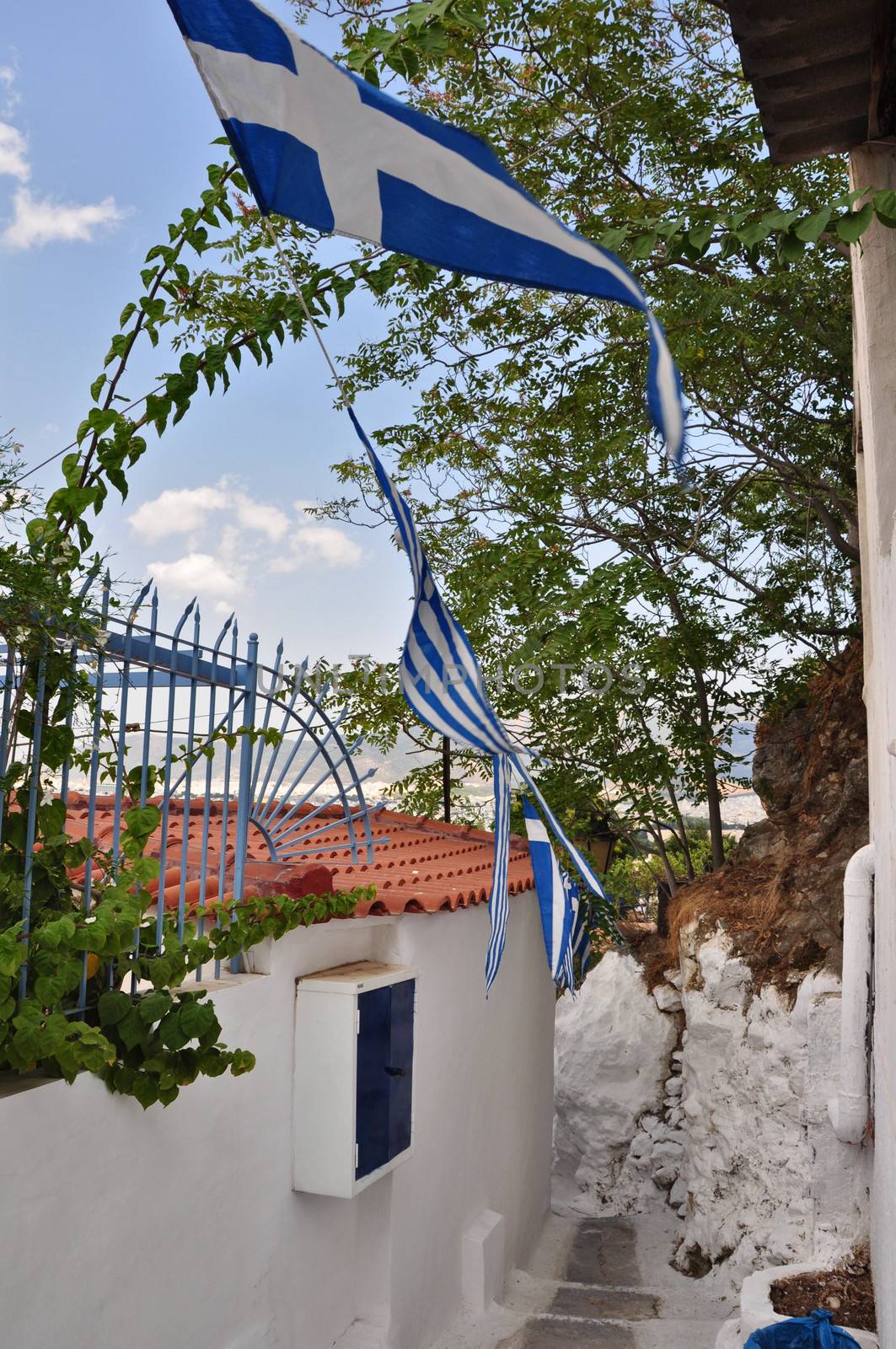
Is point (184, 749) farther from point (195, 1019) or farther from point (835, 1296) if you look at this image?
point (835, 1296)

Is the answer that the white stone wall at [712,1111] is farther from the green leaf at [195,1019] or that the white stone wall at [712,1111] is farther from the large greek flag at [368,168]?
the large greek flag at [368,168]

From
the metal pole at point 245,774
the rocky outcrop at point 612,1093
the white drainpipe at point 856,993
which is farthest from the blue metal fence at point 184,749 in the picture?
the rocky outcrop at point 612,1093

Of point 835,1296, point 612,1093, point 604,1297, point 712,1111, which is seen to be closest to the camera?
point 835,1296

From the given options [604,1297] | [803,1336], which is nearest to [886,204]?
[803,1336]

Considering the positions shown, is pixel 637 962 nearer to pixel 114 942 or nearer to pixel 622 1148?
pixel 622 1148

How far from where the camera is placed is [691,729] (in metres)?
10.4

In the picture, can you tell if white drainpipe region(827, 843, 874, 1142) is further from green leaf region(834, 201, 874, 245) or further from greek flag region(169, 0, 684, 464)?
greek flag region(169, 0, 684, 464)

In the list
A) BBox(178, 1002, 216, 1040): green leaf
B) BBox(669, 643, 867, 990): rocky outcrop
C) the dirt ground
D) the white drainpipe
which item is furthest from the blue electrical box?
BBox(669, 643, 867, 990): rocky outcrop

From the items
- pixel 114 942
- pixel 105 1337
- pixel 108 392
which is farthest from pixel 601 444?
pixel 105 1337

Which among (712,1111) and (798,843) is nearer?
(712,1111)

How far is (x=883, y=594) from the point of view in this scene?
13.6 ft

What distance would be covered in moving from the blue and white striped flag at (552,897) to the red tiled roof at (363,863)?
508 millimetres

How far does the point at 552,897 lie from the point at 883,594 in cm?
275

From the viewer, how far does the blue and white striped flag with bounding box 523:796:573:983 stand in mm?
6020
